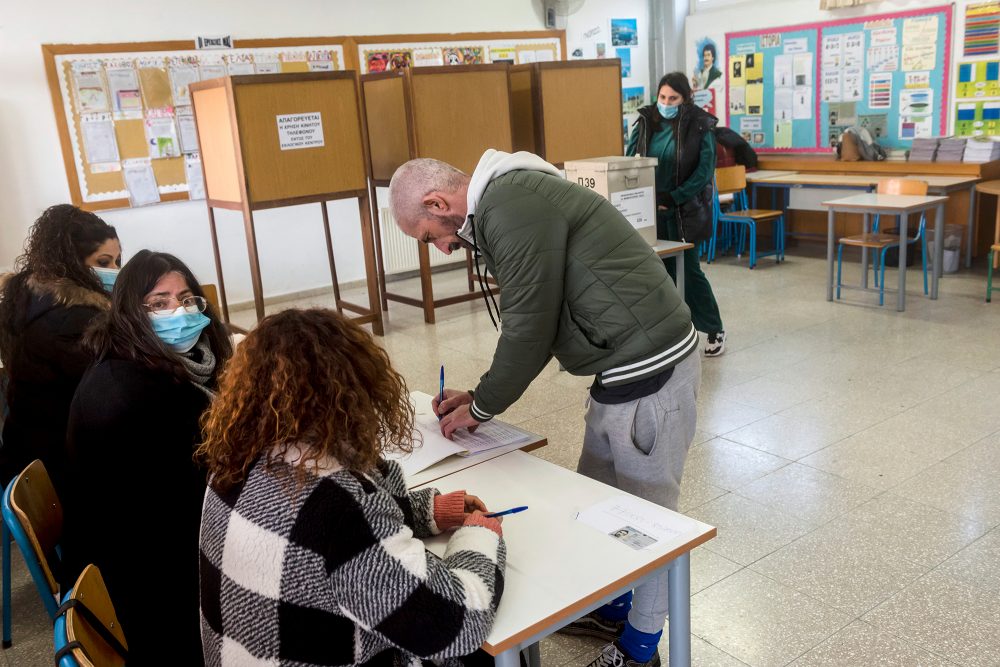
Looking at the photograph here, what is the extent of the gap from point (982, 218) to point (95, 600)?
6.95 metres

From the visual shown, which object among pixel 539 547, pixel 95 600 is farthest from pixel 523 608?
pixel 95 600

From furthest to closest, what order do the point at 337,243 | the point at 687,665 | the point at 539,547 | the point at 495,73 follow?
the point at 337,243, the point at 495,73, the point at 687,665, the point at 539,547

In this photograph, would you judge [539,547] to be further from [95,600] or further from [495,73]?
[495,73]

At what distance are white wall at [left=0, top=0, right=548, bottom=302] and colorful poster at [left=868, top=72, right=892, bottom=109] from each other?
2.99 meters

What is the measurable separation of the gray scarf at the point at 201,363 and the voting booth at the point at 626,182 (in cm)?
242

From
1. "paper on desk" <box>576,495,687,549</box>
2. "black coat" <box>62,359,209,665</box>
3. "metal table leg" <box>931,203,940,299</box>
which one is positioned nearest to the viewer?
"paper on desk" <box>576,495,687,549</box>

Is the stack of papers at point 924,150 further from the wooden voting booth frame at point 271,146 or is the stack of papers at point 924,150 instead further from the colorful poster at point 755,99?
the wooden voting booth frame at point 271,146

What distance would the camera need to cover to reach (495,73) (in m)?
5.69

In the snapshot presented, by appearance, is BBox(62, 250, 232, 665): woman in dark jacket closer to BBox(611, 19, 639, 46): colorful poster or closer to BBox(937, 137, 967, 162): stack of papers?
BBox(937, 137, 967, 162): stack of papers

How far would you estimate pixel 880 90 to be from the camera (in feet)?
24.2

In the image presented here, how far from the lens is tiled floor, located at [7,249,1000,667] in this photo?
2357mm

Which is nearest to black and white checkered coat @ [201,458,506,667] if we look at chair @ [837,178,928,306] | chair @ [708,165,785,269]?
chair @ [837,178,928,306]

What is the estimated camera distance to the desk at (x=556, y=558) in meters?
1.39

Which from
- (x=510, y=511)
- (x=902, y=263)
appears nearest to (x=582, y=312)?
(x=510, y=511)
